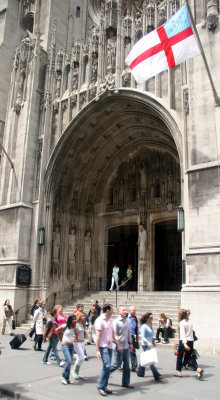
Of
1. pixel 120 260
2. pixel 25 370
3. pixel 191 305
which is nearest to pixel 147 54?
pixel 191 305

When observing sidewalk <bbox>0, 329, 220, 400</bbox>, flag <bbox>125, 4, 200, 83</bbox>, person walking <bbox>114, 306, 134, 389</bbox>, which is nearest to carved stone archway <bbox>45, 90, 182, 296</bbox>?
flag <bbox>125, 4, 200, 83</bbox>

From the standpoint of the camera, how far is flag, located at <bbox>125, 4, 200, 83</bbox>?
37.2 feet

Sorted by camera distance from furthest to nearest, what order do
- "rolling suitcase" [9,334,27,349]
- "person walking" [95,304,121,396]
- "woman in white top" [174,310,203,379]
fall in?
"rolling suitcase" [9,334,27,349] → "woman in white top" [174,310,203,379] → "person walking" [95,304,121,396]

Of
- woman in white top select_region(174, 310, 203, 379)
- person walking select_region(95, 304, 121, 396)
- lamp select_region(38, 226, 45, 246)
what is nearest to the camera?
person walking select_region(95, 304, 121, 396)

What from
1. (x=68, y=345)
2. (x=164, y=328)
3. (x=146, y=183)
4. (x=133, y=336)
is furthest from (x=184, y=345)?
(x=146, y=183)

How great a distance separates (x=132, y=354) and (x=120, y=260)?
1337 cm

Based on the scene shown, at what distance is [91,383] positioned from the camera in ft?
24.1

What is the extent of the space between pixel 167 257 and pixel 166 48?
1184 centimetres

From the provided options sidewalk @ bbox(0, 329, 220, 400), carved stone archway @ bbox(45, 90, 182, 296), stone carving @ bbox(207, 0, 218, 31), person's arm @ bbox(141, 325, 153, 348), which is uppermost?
stone carving @ bbox(207, 0, 218, 31)

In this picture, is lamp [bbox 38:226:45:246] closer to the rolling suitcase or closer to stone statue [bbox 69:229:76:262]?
stone statue [bbox 69:229:76:262]

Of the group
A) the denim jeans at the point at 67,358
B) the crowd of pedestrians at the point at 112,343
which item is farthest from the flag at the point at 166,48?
the denim jeans at the point at 67,358

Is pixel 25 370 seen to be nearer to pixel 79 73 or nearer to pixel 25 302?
pixel 25 302

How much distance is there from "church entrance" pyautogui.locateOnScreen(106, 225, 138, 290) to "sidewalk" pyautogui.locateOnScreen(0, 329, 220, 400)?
1175 cm

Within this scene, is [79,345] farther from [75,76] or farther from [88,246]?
[75,76]
